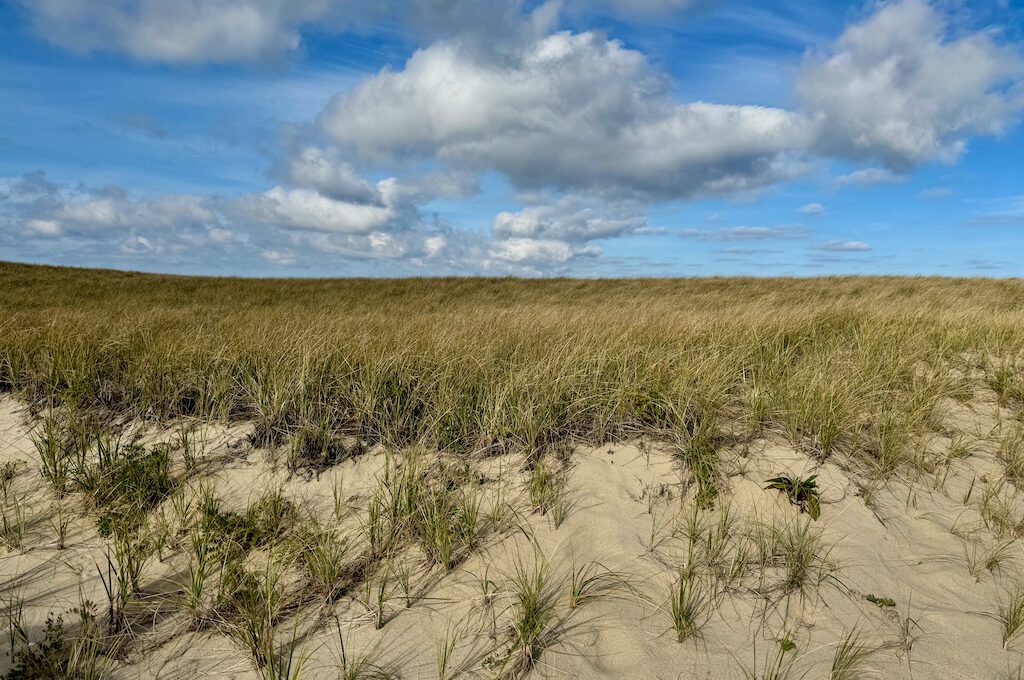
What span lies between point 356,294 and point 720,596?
20.1 m

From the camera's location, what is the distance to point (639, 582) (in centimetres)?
324

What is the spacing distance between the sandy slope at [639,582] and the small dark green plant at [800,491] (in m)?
0.09

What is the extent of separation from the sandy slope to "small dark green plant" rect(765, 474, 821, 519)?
9 centimetres

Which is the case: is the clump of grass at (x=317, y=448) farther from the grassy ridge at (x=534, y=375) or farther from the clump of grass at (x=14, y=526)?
the clump of grass at (x=14, y=526)

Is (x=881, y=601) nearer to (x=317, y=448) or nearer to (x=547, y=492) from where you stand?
(x=547, y=492)

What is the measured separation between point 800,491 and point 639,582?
1.41m

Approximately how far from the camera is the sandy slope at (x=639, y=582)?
9.40ft

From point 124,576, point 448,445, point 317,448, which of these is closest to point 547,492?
point 448,445

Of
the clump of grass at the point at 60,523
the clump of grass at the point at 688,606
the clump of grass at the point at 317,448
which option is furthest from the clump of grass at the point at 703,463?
the clump of grass at the point at 60,523

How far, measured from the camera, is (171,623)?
313cm

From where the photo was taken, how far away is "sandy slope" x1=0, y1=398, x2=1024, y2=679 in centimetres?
287

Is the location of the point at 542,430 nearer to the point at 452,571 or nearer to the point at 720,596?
the point at 452,571

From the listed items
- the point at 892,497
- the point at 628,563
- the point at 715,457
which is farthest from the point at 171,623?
the point at 892,497

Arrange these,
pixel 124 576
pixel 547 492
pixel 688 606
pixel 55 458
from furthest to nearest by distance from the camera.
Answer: pixel 55 458 < pixel 547 492 < pixel 124 576 < pixel 688 606
